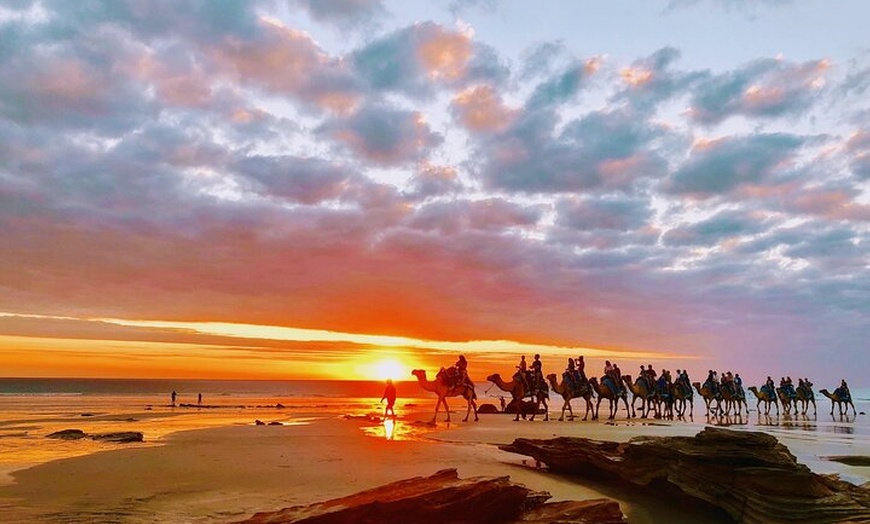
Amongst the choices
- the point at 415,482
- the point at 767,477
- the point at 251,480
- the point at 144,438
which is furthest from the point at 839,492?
the point at 144,438

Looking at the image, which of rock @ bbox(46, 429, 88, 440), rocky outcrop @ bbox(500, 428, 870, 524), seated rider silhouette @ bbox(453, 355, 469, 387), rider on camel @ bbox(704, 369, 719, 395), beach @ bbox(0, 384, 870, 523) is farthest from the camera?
rider on camel @ bbox(704, 369, 719, 395)

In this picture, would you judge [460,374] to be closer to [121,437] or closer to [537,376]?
[537,376]

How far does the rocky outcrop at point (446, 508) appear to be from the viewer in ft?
26.2

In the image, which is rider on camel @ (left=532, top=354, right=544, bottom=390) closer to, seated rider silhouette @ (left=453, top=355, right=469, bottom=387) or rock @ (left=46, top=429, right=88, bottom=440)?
seated rider silhouette @ (left=453, top=355, right=469, bottom=387)

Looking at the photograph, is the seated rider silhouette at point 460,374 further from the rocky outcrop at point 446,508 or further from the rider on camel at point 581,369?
the rocky outcrop at point 446,508

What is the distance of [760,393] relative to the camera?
1802 inches

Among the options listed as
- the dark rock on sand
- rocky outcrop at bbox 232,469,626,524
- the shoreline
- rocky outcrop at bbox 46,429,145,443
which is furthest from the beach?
rocky outcrop at bbox 232,469,626,524

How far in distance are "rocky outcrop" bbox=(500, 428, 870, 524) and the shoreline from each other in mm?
518

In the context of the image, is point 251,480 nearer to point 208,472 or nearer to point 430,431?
point 208,472

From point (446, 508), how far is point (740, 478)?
4776mm

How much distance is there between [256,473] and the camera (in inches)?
579

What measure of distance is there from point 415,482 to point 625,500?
182 inches

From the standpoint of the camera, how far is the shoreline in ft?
35.5

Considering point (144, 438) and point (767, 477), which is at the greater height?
point (767, 477)
